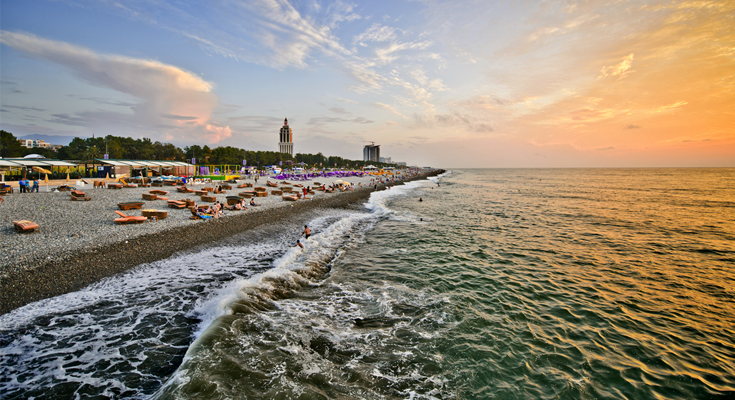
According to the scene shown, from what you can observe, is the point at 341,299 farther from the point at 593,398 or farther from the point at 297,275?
the point at 593,398

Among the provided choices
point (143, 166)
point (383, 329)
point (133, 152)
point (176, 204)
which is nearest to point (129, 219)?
point (176, 204)

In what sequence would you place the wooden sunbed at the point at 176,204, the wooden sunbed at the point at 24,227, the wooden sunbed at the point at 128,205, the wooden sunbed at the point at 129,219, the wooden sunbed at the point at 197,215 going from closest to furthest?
1. the wooden sunbed at the point at 24,227
2. the wooden sunbed at the point at 129,219
3. the wooden sunbed at the point at 197,215
4. the wooden sunbed at the point at 128,205
5. the wooden sunbed at the point at 176,204

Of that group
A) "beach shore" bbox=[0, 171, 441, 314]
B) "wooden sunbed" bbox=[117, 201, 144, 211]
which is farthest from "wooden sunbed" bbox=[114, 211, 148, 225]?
"wooden sunbed" bbox=[117, 201, 144, 211]

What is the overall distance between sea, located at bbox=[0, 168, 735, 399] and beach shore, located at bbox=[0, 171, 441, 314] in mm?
757

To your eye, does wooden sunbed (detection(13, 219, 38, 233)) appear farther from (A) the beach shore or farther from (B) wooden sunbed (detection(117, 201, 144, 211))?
(B) wooden sunbed (detection(117, 201, 144, 211))

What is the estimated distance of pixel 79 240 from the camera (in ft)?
36.8

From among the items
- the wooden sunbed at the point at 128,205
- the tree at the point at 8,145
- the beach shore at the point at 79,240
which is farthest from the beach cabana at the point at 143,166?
the tree at the point at 8,145

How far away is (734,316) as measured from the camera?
329 inches

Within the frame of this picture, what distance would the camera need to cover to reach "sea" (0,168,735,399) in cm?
527

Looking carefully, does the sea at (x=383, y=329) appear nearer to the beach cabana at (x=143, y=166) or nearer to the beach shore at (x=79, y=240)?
the beach shore at (x=79, y=240)

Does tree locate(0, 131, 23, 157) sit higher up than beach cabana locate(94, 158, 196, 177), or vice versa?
tree locate(0, 131, 23, 157)

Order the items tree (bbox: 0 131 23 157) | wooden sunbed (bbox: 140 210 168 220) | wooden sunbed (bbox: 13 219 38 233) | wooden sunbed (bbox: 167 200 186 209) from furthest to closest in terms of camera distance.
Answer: tree (bbox: 0 131 23 157) < wooden sunbed (bbox: 167 200 186 209) < wooden sunbed (bbox: 140 210 168 220) < wooden sunbed (bbox: 13 219 38 233)

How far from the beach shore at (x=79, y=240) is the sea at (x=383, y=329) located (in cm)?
76

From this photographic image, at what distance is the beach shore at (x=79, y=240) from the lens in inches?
320
